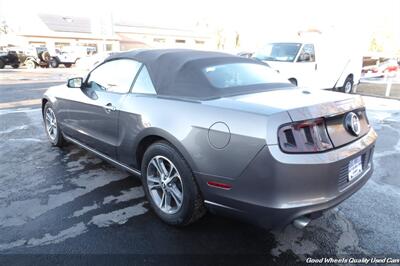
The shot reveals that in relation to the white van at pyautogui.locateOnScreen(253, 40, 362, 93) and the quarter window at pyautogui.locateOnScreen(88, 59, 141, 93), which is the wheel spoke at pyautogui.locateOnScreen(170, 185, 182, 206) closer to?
the quarter window at pyautogui.locateOnScreen(88, 59, 141, 93)

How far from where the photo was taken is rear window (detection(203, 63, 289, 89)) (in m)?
3.07

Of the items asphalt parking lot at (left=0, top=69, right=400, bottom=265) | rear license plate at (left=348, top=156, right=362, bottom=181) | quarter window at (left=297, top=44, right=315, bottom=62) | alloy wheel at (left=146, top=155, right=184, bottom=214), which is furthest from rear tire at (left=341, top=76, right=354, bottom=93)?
alloy wheel at (left=146, top=155, right=184, bottom=214)

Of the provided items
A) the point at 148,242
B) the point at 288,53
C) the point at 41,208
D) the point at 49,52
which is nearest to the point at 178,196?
the point at 148,242

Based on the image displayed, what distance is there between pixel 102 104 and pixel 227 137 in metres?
1.81

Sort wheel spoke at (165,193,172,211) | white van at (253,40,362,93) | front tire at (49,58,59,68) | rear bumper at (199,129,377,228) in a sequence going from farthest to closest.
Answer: front tire at (49,58,59,68), white van at (253,40,362,93), wheel spoke at (165,193,172,211), rear bumper at (199,129,377,228)

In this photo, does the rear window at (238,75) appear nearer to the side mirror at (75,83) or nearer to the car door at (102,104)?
the car door at (102,104)

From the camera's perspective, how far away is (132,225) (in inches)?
118

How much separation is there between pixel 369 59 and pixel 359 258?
81.4 ft

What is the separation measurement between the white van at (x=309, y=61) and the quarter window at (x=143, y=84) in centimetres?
665

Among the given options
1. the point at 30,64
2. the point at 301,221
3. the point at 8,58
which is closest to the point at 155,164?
A: the point at 301,221

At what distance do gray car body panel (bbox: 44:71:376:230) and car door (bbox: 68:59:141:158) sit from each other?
474 millimetres

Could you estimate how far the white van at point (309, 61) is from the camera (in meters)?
9.48

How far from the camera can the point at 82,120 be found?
160 inches

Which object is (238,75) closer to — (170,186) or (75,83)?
(170,186)
